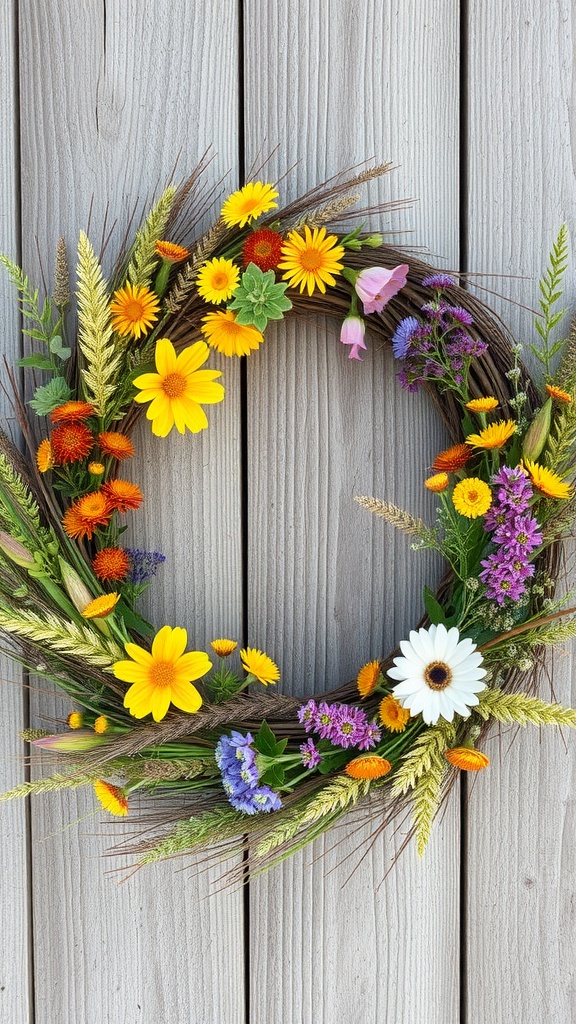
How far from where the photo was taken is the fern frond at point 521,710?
75 centimetres

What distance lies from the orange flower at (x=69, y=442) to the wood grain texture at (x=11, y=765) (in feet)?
0.71

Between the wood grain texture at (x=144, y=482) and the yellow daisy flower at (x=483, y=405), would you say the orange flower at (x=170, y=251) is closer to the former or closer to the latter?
the wood grain texture at (x=144, y=482)

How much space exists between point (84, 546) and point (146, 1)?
0.72 metres

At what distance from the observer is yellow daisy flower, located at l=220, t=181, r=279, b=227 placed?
0.87 metres

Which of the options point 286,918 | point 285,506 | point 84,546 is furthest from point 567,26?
point 286,918

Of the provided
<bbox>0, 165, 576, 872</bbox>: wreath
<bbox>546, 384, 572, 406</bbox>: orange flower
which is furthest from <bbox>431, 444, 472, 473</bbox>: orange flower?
<bbox>546, 384, 572, 406</bbox>: orange flower

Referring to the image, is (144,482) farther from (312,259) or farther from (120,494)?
(312,259)

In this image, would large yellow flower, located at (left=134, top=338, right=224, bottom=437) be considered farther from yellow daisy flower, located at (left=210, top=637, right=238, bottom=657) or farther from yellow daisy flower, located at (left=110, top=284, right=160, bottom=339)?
yellow daisy flower, located at (left=210, top=637, right=238, bottom=657)

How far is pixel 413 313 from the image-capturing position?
2.97 ft

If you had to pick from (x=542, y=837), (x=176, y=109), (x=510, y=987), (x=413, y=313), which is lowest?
(x=510, y=987)

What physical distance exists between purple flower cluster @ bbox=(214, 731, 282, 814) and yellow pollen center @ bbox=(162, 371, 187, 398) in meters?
0.39

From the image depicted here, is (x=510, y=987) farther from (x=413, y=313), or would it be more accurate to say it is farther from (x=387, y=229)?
(x=387, y=229)

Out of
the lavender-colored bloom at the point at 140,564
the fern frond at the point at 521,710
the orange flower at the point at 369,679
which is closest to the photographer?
the fern frond at the point at 521,710

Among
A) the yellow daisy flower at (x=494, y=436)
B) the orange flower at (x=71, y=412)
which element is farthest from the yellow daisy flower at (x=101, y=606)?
the yellow daisy flower at (x=494, y=436)
